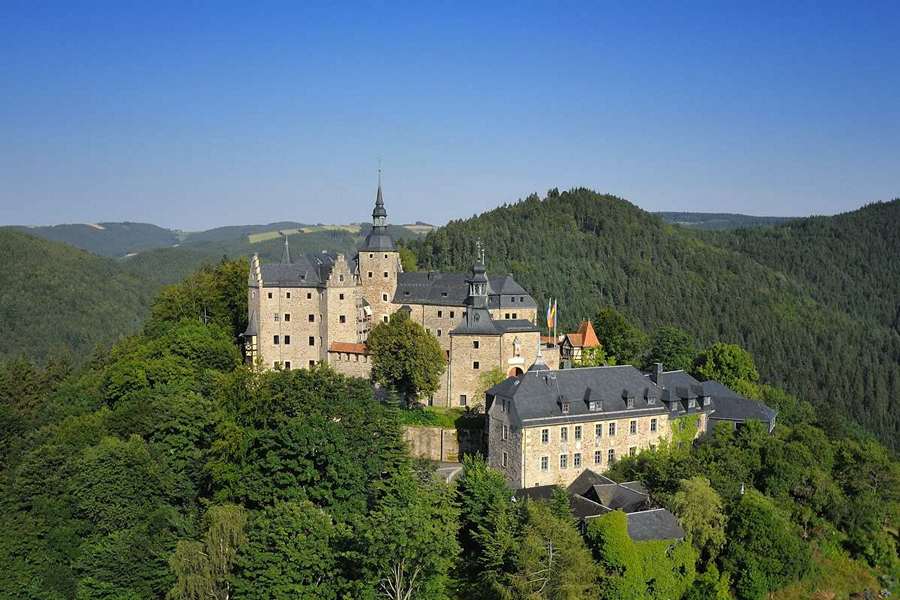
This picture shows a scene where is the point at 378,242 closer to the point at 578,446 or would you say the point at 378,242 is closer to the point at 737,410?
the point at 578,446

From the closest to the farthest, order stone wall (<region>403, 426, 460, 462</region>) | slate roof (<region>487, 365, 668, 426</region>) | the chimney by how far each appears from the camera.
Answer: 1. slate roof (<region>487, 365, 668, 426</region>)
2. stone wall (<region>403, 426, 460, 462</region>)
3. the chimney

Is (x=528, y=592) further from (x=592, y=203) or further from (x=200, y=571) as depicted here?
(x=592, y=203)

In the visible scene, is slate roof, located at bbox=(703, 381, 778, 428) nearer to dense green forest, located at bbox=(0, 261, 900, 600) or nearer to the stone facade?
dense green forest, located at bbox=(0, 261, 900, 600)

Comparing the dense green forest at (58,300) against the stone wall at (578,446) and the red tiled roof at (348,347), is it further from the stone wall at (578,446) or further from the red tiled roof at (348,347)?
the stone wall at (578,446)

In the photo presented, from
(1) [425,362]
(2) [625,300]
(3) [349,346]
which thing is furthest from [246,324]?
(2) [625,300]

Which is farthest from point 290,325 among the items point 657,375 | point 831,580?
point 831,580

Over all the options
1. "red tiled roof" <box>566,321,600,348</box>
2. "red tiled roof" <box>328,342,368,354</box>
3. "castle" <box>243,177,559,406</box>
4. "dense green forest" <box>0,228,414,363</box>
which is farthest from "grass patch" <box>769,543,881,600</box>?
"dense green forest" <box>0,228,414,363</box>

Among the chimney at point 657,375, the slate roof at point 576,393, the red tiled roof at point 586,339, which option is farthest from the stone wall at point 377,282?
the chimney at point 657,375
